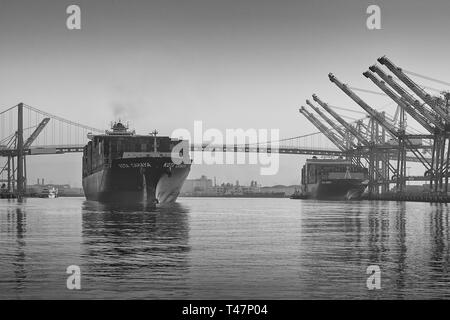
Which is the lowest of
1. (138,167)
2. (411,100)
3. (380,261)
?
(380,261)

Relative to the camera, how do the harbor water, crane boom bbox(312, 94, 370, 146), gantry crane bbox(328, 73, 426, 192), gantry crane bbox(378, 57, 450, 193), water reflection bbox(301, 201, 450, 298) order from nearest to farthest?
the harbor water < water reflection bbox(301, 201, 450, 298) < gantry crane bbox(378, 57, 450, 193) < gantry crane bbox(328, 73, 426, 192) < crane boom bbox(312, 94, 370, 146)

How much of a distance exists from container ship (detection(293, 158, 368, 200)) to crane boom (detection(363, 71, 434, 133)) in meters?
38.1

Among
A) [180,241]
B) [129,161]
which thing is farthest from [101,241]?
[129,161]

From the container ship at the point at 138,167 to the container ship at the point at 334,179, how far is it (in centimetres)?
7272

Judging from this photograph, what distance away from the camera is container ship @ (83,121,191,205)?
77.1 m

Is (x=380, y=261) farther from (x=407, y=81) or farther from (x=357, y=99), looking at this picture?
(x=357, y=99)

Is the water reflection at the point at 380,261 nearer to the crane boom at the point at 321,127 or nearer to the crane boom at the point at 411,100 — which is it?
the crane boom at the point at 411,100

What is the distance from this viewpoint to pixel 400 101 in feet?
385

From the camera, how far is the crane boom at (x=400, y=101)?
117 m

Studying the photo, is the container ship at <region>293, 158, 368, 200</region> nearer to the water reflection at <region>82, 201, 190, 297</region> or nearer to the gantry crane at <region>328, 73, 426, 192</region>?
the gantry crane at <region>328, 73, 426, 192</region>

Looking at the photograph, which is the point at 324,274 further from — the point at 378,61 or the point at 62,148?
the point at 62,148

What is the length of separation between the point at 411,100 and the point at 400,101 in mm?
4377

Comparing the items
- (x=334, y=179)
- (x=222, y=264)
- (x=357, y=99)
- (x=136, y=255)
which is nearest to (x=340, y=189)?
(x=334, y=179)

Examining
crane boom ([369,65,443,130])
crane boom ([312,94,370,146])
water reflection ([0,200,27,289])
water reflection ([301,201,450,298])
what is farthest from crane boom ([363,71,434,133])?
water reflection ([0,200,27,289])
